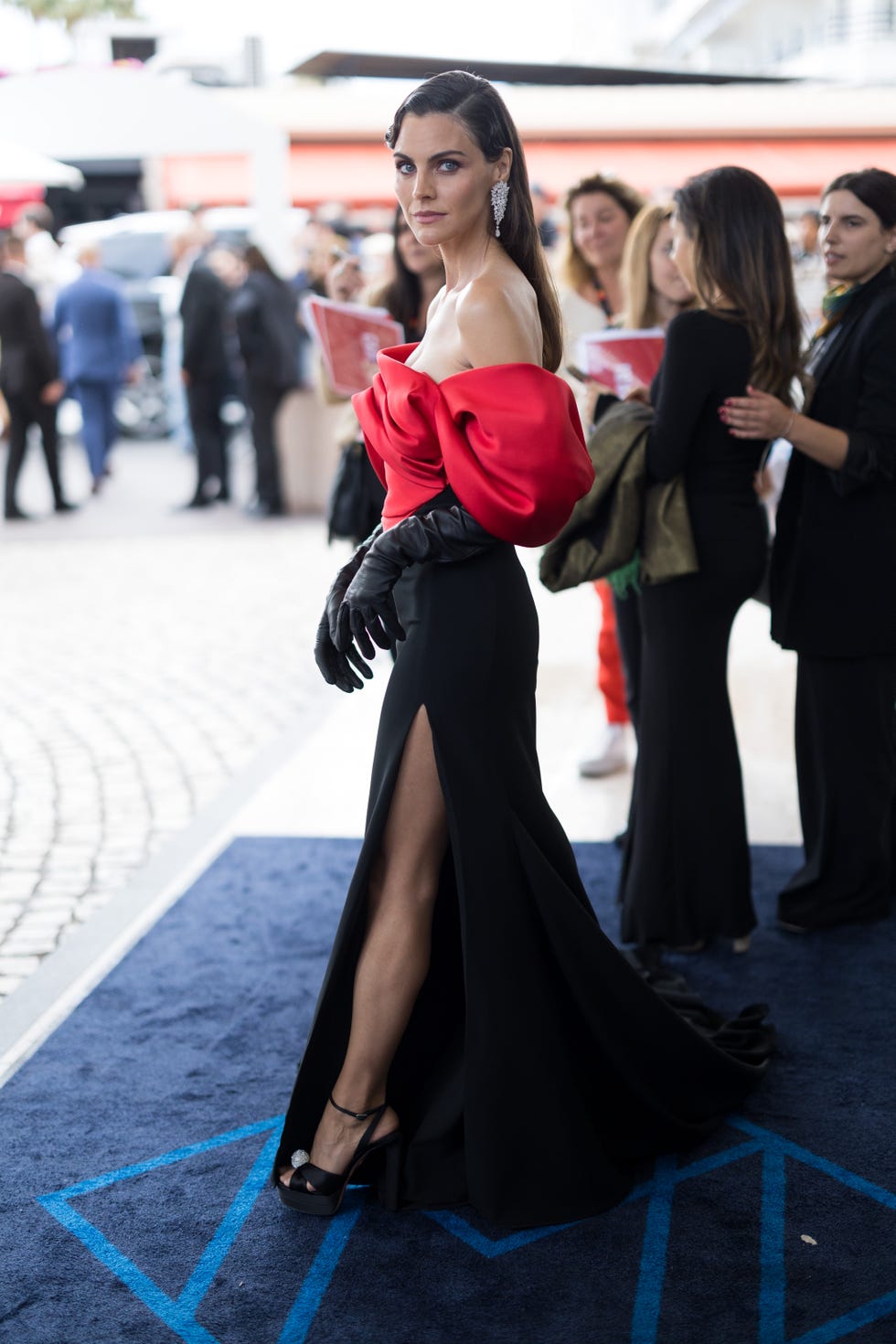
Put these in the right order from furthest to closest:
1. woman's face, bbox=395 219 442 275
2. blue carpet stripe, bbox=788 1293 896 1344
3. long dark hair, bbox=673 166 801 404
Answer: woman's face, bbox=395 219 442 275, long dark hair, bbox=673 166 801 404, blue carpet stripe, bbox=788 1293 896 1344

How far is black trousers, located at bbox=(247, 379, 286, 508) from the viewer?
1119cm

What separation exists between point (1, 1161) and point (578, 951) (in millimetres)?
1284

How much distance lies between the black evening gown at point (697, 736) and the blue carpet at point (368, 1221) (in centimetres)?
22

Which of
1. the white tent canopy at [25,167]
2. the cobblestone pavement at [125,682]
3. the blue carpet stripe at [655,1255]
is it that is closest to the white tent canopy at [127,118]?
the white tent canopy at [25,167]

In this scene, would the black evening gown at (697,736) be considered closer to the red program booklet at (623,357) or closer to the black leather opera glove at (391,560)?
the red program booklet at (623,357)

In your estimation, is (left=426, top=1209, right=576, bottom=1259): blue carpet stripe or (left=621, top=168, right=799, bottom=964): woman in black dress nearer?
(left=426, top=1209, right=576, bottom=1259): blue carpet stripe

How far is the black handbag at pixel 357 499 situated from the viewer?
182 inches

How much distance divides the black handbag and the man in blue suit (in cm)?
868

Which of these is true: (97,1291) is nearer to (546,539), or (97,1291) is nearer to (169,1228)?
(169,1228)

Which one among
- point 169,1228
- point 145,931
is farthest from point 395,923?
point 145,931

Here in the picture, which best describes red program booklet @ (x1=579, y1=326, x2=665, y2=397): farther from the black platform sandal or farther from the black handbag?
the black platform sandal

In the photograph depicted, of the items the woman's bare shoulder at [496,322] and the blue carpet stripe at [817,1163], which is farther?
the blue carpet stripe at [817,1163]

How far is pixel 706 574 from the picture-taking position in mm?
3594

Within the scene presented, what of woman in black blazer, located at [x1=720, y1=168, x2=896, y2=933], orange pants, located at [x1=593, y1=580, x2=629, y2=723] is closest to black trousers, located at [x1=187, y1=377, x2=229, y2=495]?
orange pants, located at [x1=593, y1=580, x2=629, y2=723]
